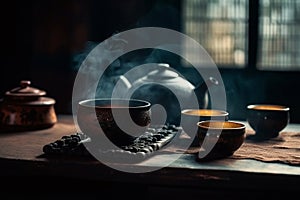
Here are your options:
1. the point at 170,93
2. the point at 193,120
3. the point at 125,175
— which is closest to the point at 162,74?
the point at 170,93

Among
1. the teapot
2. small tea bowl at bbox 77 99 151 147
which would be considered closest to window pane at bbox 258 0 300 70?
the teapot

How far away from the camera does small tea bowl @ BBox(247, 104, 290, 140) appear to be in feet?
6.31

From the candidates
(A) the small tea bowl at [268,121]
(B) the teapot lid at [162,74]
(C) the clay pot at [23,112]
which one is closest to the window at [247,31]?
(B) the teapot lid at [162,74]

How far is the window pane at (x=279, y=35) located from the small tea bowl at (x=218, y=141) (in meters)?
1.20

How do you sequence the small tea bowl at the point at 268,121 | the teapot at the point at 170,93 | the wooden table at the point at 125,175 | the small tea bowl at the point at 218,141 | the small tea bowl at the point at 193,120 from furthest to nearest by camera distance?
the teapot at the point at 170,93, the small tea bowl at the point at 268,121, the small tea bowl at the point at 193,120, the small tea bowl at the point at 218,141, the wooden table at the point at 125,175

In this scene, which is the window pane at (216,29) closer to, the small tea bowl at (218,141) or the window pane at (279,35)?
the window pane at (279,35)

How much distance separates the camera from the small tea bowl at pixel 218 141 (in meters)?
1.55

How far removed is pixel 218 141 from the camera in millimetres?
1561

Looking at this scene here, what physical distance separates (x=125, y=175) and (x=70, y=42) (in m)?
1.64

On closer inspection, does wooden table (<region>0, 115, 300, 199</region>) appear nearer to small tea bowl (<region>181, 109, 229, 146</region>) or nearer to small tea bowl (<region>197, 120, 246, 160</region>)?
small tea bowl (<region>197, 120, 246, 160</region>)

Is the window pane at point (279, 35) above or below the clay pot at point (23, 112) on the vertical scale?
above

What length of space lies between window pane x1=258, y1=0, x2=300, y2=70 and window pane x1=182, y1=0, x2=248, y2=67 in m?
0.13

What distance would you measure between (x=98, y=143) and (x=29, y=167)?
257 millimetres

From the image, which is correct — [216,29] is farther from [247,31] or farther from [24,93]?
[24,93]
